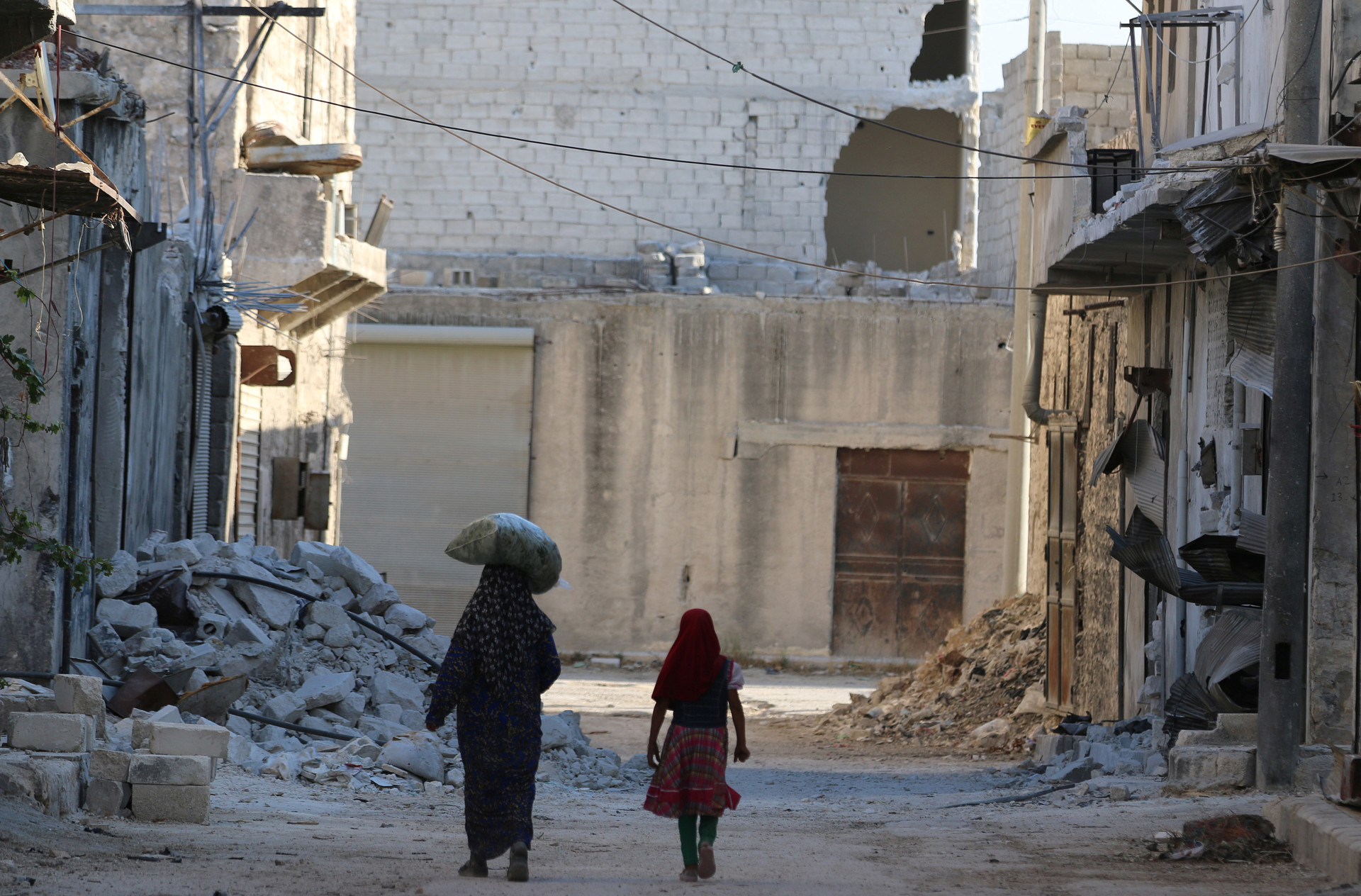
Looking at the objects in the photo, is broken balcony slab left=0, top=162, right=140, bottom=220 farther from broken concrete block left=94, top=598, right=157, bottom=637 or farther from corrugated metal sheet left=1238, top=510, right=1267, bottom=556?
corrugated metal sheet left=1238, top=510, right=1267, bottom=556

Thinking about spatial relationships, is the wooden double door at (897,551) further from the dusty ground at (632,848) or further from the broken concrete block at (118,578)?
the broken concrete block at (118,578)

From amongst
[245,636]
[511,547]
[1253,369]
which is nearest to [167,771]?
[511,547]

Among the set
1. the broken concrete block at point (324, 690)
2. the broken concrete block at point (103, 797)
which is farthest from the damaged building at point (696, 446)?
the broken concrete block at point (103, 797)

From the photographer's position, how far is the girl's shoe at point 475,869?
5961 millimetres

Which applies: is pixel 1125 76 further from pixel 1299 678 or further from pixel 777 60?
pixel 777 60

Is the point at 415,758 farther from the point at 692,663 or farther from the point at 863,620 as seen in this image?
the point at 863,620

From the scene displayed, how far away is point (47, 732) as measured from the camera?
7.23 metres

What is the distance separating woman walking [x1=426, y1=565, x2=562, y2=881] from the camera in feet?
19.6

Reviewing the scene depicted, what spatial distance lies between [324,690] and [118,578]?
156 centimetres

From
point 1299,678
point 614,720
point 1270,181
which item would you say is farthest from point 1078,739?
point 614,720

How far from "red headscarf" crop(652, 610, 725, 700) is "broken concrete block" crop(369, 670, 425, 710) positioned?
5332 mm

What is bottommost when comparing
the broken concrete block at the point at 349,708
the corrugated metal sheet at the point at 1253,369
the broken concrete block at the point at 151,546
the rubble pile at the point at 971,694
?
the rubble pile at the point at 971,694

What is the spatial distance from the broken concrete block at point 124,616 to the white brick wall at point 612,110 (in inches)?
513

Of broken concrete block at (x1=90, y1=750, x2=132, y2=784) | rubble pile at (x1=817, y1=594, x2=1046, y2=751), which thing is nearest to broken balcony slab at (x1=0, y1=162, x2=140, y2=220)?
broken concrete block at (x1=90, y1=750, x2=132, y2=784)
